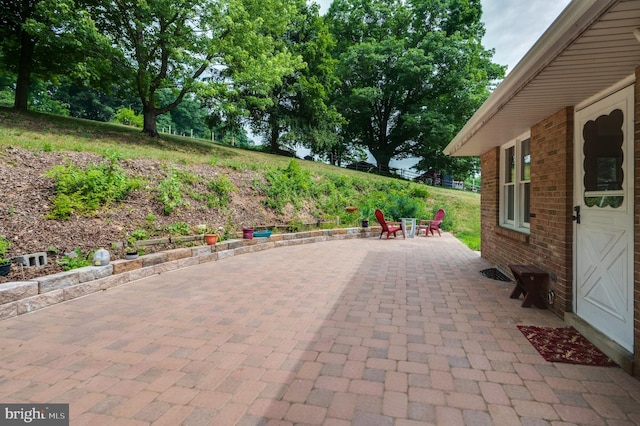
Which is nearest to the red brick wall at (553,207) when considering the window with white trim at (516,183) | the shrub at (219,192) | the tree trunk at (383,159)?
the window with white trim at (516,183)

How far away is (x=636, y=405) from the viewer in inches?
77.9

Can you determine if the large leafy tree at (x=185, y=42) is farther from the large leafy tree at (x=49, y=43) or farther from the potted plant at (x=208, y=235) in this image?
the potted plant at (x=208, y=235)

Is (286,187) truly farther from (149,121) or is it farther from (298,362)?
(149,121)

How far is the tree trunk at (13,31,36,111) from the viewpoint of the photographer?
565 inches

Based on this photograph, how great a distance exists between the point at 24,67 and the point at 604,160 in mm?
21255

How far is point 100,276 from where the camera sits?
170 inches

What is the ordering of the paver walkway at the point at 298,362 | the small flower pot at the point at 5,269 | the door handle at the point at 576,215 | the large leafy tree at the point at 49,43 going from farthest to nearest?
the large leafy tree at the point at 49,43, the small flower pot at the point at 5,269, the door handle at the point at 576,215, the paver walkway at the point at 298,362

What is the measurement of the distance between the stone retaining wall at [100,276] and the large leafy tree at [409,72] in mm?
21107

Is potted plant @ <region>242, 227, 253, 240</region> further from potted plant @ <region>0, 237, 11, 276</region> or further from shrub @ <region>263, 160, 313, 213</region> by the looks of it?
potted plant @ <region>0, 237, 11, 276</region>

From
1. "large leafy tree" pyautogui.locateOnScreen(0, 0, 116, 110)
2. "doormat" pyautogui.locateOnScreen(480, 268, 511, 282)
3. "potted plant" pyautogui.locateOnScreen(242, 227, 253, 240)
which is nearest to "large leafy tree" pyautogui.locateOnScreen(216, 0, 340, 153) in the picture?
"large leafy tree" pyautogui.locateOnScreen(0, 0, 116, 110)

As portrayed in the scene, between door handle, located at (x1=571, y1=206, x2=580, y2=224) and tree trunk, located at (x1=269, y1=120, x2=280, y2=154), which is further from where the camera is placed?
tree trunk, located at (x1=269, y1=120, x2=280, y2=154)

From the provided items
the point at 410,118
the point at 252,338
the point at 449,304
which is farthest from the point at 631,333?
the point at 410,118

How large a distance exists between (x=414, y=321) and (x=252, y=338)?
5.62 feet

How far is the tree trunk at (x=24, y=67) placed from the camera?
14359 millimetres
